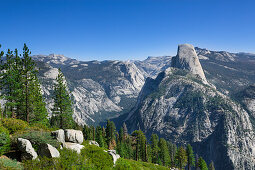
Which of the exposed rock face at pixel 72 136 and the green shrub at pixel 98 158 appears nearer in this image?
the green shrub at pixel 98 158

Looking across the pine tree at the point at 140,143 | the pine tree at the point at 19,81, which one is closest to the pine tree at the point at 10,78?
the pine tree at the point at 19,81

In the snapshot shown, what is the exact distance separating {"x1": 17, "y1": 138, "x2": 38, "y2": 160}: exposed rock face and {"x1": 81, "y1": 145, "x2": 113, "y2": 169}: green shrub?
4966 mm

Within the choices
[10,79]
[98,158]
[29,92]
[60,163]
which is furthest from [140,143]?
[60,163]

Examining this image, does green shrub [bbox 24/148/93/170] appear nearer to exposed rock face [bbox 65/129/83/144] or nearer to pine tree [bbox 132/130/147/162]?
exposed rock face [bbox 65/129/83/144]

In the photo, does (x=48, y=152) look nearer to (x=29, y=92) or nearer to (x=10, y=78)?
(x=10, y=78)

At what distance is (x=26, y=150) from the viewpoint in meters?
17.4

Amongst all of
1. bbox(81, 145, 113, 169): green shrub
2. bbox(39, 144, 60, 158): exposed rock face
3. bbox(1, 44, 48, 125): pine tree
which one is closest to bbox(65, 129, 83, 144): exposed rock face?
bbox(81, 145, 113, 169): green shrub

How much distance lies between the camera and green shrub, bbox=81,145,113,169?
59.4 ft

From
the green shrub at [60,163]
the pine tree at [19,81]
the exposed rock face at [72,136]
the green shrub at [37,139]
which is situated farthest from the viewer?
the pine tree at [19,81]

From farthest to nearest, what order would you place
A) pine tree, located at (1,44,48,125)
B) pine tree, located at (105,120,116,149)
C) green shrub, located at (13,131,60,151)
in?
1. pine tree, located at (105,120,116,149)
2. pine tree, located at (1,44,48,125)
3. green shrub, located at (13,131,60,151)

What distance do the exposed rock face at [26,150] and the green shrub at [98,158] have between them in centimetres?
497

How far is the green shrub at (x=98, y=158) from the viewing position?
18094 millimetres

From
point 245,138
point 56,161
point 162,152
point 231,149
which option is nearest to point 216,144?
point 231,149

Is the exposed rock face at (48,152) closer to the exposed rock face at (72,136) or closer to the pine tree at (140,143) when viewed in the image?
the exposed rock face at (72,136)
